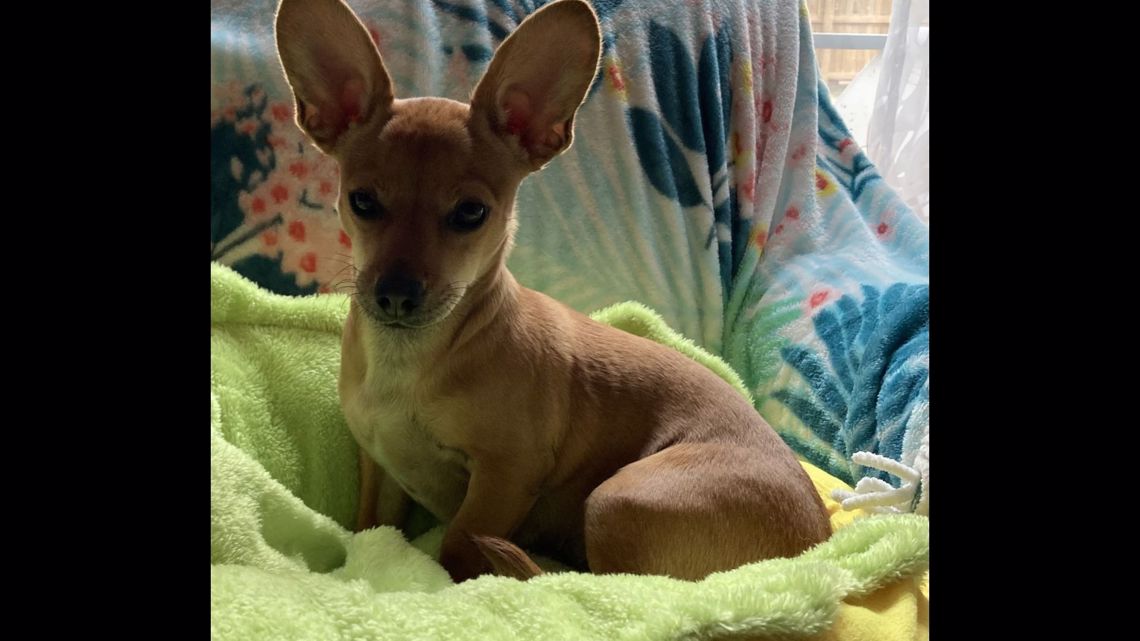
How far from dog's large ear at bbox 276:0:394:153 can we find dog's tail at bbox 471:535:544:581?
0.73 m

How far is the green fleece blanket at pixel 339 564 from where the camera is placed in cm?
116

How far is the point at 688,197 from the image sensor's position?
259cm

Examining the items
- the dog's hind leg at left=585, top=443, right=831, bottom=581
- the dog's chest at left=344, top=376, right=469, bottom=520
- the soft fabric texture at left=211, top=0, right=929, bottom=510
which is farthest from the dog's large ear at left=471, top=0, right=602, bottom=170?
the soft fabric texture at left=211, top=0, right=929, bottom=510

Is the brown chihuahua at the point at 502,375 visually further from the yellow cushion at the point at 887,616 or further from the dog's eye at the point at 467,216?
the yellow cushion at the point at 887,616

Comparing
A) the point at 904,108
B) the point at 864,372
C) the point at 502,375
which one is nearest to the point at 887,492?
the point at 864,372

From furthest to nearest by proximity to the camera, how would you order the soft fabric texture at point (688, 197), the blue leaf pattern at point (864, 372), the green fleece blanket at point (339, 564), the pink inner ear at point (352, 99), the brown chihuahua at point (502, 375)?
1. the soft fabric texture at point (688, 197)
2. the blue leaf pattern at point (864, 372)
3. the pink inner ear at point (352, 99)
4. the brown chihuahua at point (502, 375)
5. the green fleece blanket at point (339, 564)

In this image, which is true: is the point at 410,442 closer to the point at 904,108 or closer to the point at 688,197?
the point at 688,197

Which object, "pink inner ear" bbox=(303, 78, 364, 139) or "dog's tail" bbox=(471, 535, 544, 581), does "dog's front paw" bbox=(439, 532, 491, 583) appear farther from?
"pink inner ear" bbox=(303, 78, 364, 139)

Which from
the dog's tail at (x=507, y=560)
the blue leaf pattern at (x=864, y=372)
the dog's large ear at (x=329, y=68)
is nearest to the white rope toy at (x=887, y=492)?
the blue leaf pattern at (x=864, y=372)

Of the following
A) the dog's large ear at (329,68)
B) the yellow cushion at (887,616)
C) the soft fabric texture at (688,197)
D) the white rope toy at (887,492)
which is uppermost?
the dog's large ear at (329,68)

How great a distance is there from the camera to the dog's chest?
166 cm

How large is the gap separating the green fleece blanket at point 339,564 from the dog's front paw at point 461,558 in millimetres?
65
